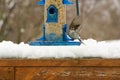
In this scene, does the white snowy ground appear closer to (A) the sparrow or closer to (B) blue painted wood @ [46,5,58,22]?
(A) the sparrow

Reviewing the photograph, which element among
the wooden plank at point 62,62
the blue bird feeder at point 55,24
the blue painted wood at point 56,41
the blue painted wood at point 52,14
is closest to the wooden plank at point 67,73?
the wooden plank at point 62,62

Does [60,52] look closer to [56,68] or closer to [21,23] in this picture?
[56,68]

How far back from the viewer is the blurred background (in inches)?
400

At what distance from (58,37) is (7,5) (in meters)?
6.80

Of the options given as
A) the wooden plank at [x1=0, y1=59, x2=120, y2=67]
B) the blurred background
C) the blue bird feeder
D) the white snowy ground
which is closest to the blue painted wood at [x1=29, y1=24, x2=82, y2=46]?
the blue bird feeder

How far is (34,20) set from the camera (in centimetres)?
1089

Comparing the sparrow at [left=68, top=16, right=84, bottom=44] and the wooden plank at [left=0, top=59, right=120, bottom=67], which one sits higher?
the sparrow at [left=68, top=16, right=84, bottom=44]

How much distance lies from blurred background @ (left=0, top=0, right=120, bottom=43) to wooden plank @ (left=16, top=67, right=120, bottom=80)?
6482 mm

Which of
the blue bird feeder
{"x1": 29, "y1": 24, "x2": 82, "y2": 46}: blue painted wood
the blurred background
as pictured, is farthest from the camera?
the blurred background

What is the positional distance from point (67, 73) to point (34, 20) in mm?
8092

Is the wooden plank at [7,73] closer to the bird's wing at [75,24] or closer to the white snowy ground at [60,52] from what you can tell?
the white snowy ground at [60,52]

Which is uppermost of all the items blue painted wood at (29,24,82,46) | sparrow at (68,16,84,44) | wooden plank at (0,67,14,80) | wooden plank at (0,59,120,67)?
sparrow at (68,16,84,44)

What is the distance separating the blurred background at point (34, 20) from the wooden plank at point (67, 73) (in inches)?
255

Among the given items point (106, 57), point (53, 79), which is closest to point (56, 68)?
point (53, 79)
